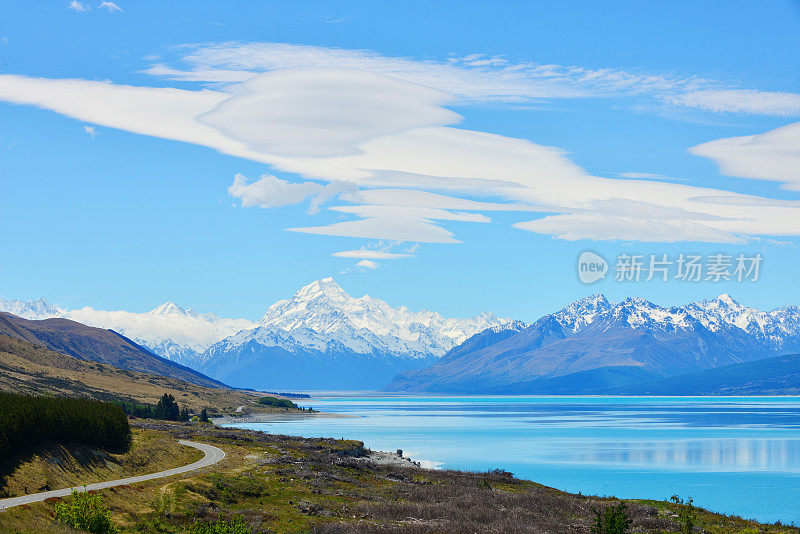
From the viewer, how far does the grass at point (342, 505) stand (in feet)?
161

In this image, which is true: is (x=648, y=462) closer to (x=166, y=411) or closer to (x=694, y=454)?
(x=694, y=454)

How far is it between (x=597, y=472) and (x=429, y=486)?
53.1 m

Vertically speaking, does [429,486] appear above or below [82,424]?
below

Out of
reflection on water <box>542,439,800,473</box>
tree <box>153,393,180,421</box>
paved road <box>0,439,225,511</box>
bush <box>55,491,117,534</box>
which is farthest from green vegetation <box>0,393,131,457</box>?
tree <box>153,393,180,421</box>

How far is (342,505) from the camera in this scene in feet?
195

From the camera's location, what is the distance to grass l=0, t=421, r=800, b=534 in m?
49.2

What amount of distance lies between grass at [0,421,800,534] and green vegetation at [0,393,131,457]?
17.3 ft

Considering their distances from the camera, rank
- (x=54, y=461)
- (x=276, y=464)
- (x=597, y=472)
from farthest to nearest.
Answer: (x=597, y=472) < (x=276, y=464) < (x=54, y=461)

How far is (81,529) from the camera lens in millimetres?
41438

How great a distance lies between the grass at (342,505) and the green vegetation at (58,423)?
528 cm

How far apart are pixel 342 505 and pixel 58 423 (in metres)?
24.2

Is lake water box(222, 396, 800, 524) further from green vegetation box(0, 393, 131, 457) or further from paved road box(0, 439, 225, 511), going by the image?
green vegetation box(0, 393, 131, 457)

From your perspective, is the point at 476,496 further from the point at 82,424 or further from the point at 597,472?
the point at 597,472

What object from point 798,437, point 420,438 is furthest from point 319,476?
point 798,437
